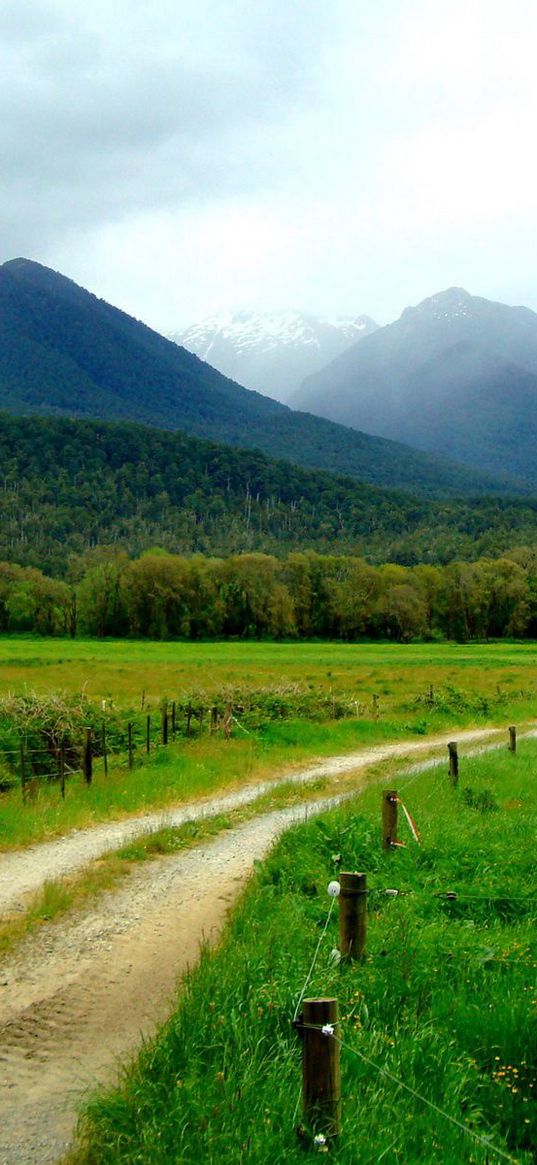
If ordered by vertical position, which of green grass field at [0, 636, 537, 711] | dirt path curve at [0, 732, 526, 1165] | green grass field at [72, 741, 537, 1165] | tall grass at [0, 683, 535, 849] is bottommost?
green grass field at [0, 636, 537, 711]

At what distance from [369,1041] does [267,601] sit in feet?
330

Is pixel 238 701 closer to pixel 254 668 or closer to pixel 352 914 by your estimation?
pixel 352 914

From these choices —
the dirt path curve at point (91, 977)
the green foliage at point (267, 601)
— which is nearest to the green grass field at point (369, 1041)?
the dirt path curve at point (91, 977)

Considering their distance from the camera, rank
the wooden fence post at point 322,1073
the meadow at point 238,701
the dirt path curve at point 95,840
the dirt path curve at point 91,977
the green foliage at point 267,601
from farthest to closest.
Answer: the green foliage at point 267,601, the meadow at point 238,701, the dirt path curve at point 95,840, the dirt path curve at point 91,977, the wooden fence post at point 322,1073

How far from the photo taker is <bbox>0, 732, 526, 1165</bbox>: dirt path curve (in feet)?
18.8

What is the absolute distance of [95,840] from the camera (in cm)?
1397

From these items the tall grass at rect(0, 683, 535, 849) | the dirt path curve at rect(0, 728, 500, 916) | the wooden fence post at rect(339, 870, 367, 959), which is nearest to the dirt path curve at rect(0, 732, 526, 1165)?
the dirt path curve at rect(0, 728, 500, 916)

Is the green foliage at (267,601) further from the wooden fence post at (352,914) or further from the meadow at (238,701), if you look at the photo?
the wooden fence post at (352,914)

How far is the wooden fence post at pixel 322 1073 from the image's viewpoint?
446 centimetres

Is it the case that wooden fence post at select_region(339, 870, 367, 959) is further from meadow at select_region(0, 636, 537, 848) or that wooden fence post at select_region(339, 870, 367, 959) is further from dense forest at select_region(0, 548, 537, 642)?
dense forest at select_region(0, 548, 537, 642)

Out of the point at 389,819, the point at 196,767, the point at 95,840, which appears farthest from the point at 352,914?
the point at 196,767

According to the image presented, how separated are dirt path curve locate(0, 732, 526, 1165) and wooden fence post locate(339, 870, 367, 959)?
163cm

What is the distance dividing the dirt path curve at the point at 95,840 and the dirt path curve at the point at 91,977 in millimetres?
56

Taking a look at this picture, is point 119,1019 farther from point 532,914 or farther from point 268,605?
point 268,605
